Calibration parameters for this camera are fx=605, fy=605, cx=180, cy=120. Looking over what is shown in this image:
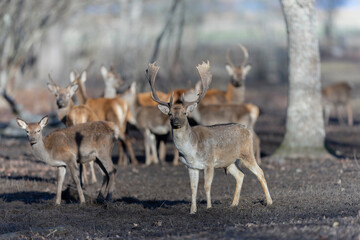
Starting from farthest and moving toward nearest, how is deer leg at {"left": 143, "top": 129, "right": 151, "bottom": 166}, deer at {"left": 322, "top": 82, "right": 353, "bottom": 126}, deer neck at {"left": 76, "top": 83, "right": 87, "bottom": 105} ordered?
deer at {"left": 322, "top": 82, "right": 353, "bottom": 126} → deer leg at {"left": 143, "top": 129, "right": 151, "bottom": 166} → deer neck at {"left": 76, "top": 83, "right": 87, "bottom": 105}

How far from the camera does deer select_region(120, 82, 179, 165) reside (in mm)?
14270

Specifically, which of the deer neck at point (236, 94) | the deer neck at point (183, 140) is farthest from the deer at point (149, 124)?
the deer neck at point (183, 140)

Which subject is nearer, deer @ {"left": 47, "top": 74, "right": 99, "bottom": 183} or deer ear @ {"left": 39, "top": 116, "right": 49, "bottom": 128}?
deer ear @ {"left": 39, "top": 116, "right": 49, "bottom": 128}

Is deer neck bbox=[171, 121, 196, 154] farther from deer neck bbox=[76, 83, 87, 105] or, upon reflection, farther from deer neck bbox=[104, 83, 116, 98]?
deer neck bbox=[104, 83, 116, 98]

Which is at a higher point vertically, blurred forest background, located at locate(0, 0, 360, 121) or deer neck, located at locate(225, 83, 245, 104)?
blurred forest background, located at locate(0, 0, 360, 121)

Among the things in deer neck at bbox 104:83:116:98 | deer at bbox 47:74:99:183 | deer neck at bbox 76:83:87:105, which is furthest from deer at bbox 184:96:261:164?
deer neck at bbox 104:83:116:98

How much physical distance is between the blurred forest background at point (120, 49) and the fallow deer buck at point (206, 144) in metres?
6.83

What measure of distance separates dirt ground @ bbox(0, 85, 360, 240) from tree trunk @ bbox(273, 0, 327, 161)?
0.51m

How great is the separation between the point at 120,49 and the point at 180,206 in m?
19.8

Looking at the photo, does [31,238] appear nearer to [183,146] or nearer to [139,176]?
[183,146]

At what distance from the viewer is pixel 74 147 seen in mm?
9867

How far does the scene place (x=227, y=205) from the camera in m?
9.16

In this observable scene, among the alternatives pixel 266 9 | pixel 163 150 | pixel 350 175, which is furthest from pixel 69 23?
pixel 350 175

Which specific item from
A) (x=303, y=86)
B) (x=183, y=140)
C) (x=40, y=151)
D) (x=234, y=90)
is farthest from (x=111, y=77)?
(x=183, y=140)
